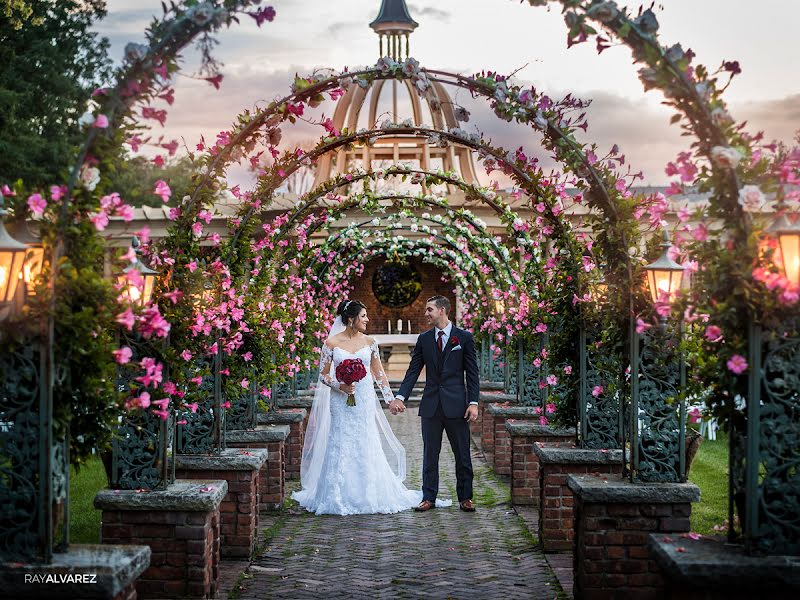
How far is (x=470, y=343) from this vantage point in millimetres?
10594

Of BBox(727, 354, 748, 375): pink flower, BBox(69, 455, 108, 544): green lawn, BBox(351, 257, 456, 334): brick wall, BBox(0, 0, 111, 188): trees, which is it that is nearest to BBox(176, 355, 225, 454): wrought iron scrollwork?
BBox(69, 455, 108, 544): green lawn

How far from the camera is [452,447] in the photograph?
10.4 meters

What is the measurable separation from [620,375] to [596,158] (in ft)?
Answer: 4.76

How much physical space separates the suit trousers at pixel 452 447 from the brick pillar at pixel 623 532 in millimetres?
3892

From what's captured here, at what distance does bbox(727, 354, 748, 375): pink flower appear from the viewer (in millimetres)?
4734

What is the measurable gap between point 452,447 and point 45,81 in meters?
17.5

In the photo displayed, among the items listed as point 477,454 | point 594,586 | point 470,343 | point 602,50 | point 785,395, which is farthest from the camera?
point 477,454

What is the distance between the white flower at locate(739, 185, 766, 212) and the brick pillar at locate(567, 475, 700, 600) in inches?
89.1

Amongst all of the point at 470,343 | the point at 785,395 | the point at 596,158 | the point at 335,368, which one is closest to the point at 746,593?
the point at 785,395

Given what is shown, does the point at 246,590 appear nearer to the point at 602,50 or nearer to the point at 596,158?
the point at 596,158

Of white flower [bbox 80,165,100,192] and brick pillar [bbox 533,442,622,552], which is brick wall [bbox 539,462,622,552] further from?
white flower [bbox 80,165,100,192]

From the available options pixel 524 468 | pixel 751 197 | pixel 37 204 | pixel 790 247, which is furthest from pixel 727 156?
pixel 524 468

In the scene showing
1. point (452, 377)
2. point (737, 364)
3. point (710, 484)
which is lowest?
point (710, 484)

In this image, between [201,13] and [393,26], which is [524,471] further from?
[393,26]
